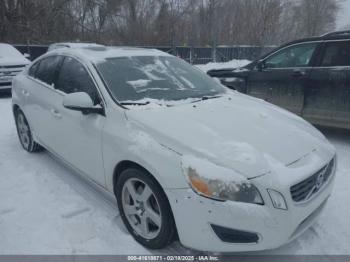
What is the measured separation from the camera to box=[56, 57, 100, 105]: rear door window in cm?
329

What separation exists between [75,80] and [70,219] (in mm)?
1456

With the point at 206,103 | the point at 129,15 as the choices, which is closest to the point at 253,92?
the point at 206,103

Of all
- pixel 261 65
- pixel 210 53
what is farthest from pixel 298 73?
pixel 210 53

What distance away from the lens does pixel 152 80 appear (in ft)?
11.3

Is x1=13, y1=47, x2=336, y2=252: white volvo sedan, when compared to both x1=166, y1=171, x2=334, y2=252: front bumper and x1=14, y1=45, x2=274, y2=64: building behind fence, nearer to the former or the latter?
x1=166, y1=171, x2=334, y2=252: front bumper

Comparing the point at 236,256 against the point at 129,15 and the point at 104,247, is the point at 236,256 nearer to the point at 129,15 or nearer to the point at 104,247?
the point at 104,247

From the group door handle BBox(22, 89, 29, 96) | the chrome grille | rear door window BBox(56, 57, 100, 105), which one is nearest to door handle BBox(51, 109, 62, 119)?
rear door window BBox(56, 57, 100, 105)

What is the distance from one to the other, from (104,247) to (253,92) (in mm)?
4480

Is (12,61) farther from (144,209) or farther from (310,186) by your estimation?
(310,186)

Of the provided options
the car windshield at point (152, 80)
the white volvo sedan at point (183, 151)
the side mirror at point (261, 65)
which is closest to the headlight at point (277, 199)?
the white volvo sedan at point (183, 151)

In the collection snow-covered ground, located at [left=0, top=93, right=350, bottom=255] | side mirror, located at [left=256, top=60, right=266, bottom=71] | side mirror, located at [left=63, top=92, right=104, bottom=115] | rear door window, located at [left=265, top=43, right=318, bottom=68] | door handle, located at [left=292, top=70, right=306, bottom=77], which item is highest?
rear door window, located at [left=265, top=43, right=318, bottom=68]

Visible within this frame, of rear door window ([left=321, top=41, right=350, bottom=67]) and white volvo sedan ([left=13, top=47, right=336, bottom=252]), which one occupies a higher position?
rear door window ([left=321, top=41, right=350, bottom=67])

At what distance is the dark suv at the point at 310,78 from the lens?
206 inches

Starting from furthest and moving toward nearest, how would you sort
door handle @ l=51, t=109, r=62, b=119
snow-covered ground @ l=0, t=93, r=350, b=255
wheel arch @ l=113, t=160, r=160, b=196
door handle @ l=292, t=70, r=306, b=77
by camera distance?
door handle @ l=292, t=70, r=306, b=77
door handle @ l=51, t=109, r=62, b=119
snow-covered ground @ l=0, t=93, r=350, b=255
wheel arch @ l=113, t=160, r=160, b=196
